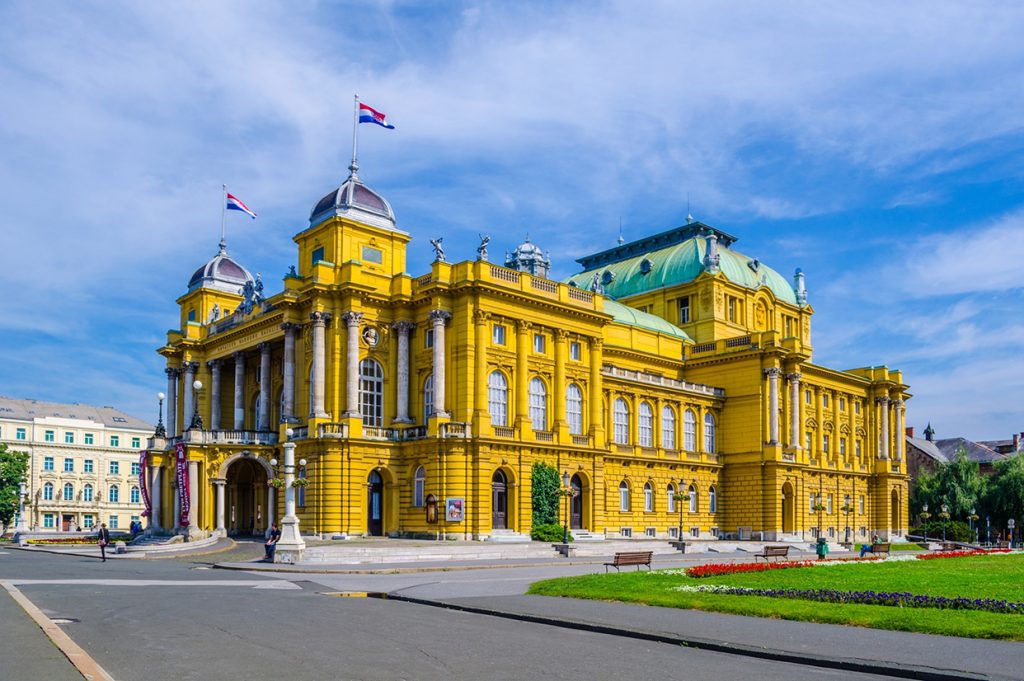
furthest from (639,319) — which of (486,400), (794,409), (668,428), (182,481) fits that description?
(182,481)

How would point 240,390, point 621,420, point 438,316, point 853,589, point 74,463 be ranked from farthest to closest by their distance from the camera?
point 74,463
point 621,420
point 240,390
point 438,316
point 853,589

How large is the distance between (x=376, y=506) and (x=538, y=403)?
1198 cm

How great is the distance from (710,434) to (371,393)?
31248mm

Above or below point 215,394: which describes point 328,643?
below

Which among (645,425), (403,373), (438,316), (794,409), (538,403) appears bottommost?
(645,425)

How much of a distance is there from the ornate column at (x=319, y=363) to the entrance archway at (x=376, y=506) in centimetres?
509

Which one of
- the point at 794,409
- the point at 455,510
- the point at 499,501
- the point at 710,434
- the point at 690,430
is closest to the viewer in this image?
the point at 455,510

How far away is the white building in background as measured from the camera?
109812mm

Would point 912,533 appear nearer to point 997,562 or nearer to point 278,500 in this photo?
point 997,562

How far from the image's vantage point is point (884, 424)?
92.3 meters

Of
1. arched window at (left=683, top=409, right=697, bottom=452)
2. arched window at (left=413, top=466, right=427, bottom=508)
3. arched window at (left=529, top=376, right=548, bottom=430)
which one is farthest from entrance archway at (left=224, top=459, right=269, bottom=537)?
arched window at (left=683, top=409, right=697, bottom=452)

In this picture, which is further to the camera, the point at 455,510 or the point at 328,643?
the point at 455,510

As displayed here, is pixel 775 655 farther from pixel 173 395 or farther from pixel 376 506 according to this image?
pixel 173 395

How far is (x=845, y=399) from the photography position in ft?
292
